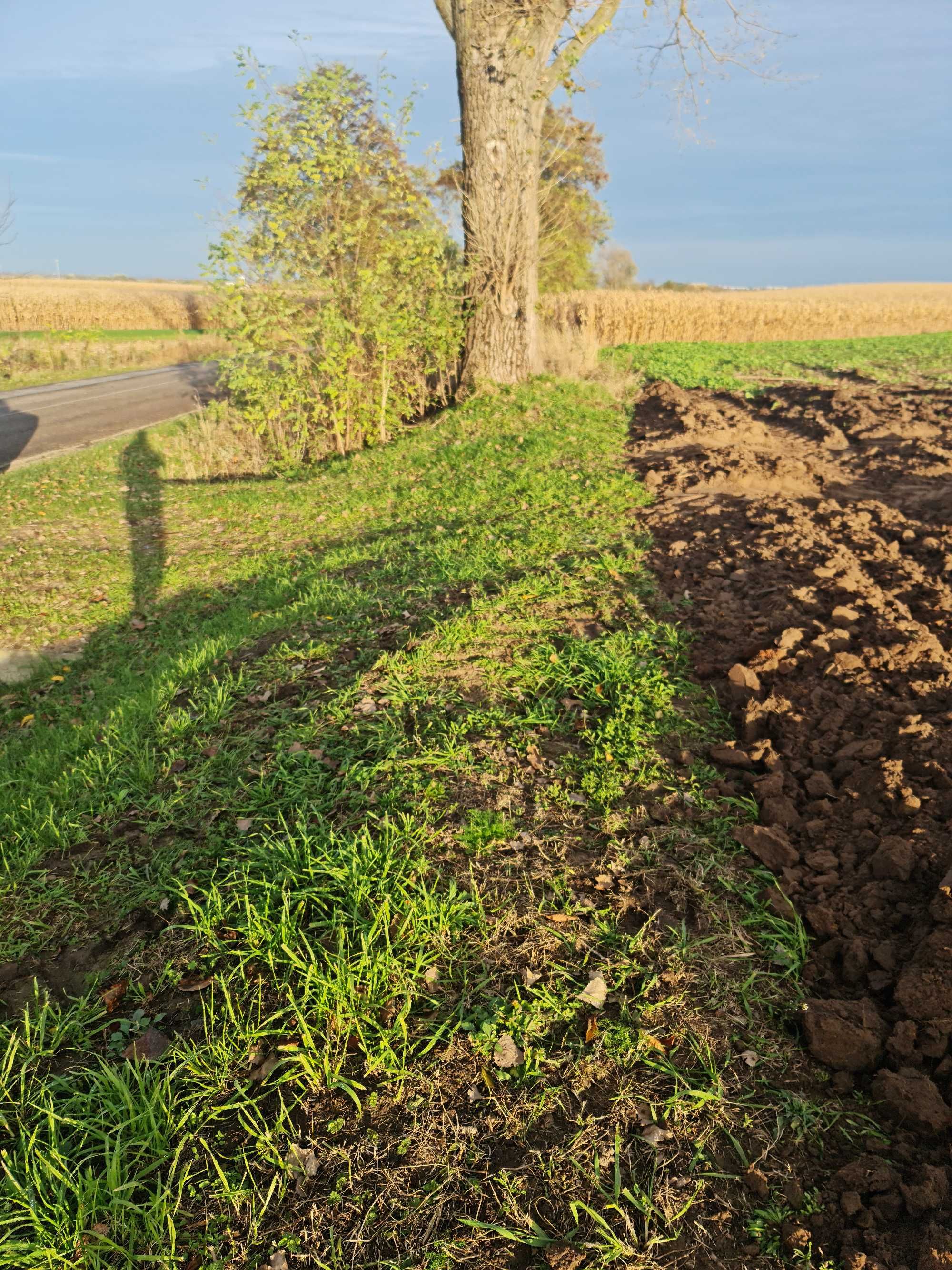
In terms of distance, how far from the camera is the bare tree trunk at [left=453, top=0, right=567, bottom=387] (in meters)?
10.9

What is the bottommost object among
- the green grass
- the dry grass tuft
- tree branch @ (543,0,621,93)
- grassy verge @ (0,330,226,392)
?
the dry grass tuft

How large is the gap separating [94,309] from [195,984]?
1684 inches

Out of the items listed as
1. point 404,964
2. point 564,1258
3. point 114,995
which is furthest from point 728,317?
point 564,1258

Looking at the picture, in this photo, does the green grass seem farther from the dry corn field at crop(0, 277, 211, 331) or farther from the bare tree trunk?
the dry corn field at crop(0, 277, 211, 331)

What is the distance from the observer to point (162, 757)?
384 centimetres

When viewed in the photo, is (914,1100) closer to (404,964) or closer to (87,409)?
(404,964)

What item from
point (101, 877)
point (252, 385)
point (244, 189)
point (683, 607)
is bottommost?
point (101, 877)

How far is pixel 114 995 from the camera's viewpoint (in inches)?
101

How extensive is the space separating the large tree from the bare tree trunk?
1 cm

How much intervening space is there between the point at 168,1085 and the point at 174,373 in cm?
2511

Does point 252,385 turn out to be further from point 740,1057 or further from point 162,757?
point 740,1057

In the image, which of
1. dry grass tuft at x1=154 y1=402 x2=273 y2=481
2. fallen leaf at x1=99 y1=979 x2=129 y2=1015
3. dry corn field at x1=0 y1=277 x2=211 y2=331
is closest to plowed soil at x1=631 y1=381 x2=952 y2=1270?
fallen leaf at x1=99 y1=979 x2=129 y2=1015

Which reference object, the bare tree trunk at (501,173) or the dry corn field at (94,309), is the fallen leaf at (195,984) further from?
the dry corn field at (94,309)

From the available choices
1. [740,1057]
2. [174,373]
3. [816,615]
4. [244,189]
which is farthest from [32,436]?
[740,1057]
